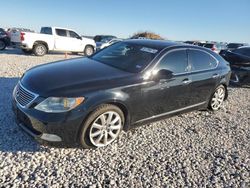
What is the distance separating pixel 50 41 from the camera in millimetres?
15836

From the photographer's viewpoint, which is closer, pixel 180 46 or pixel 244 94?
pixel 180 46

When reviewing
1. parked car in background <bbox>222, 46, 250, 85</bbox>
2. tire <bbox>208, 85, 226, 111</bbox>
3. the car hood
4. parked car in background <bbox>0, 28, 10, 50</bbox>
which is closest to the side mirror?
the car hood

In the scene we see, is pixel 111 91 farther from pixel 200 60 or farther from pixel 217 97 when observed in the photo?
pixel 217 97

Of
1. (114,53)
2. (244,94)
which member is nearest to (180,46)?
(114,53)

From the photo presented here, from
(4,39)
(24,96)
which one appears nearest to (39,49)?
(4,39)

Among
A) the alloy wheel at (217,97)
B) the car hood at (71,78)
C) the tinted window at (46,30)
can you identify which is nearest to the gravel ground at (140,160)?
the car hood at (71,78)

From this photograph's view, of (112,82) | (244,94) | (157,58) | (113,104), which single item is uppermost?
(157,58)

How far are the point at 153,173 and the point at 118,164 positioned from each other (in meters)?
0.49

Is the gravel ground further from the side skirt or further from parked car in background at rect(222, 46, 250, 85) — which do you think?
parked car in background at rect(222, 46, 250, 85)

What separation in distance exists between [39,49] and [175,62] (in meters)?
12.2

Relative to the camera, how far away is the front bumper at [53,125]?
354cm

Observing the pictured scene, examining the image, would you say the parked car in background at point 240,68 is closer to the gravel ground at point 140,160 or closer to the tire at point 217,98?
the tire at point 217,98

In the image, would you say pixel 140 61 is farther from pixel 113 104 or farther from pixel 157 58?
pixel 113 104

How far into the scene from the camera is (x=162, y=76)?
4.49m
